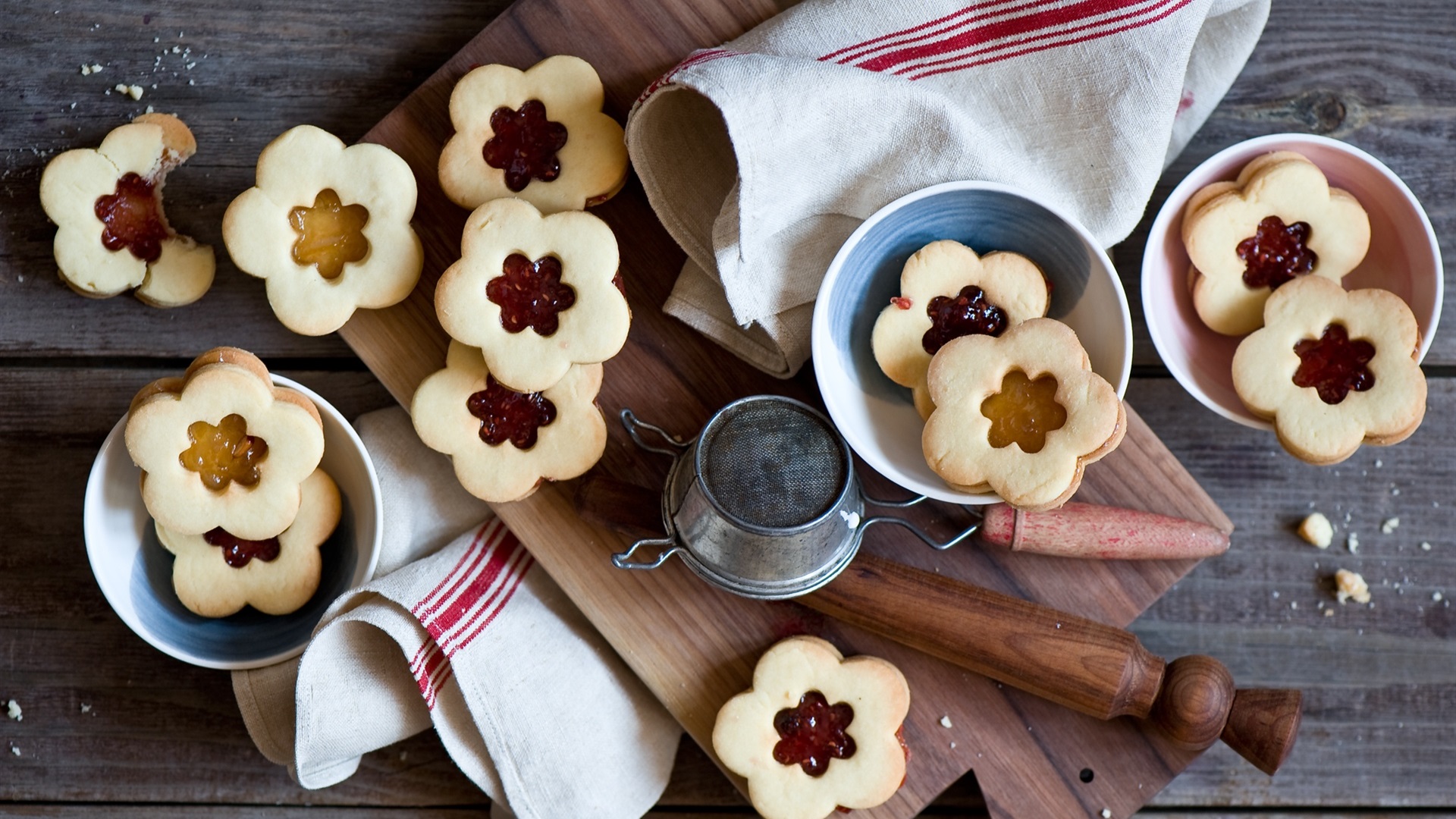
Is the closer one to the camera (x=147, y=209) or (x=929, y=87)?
(x=929, y=87)

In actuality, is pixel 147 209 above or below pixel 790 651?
above

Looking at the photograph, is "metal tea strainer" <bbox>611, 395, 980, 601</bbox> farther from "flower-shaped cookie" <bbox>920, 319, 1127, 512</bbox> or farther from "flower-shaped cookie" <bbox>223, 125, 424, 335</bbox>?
"flower-shaped cookie" <bbox>223, 125, 424, 335</bbox>

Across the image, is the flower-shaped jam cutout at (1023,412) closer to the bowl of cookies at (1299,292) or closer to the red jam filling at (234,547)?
the bowl of cookies at (1299,292)

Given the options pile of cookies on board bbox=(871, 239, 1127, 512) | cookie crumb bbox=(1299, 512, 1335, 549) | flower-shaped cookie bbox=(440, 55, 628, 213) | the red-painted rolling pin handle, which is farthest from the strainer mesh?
cookie crumb bbox=(1299, 512, 1335, 549)

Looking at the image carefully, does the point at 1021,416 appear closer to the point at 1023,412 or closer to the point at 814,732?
the point at 1023,412

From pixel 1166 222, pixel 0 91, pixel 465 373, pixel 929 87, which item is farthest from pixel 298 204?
pixel 1166 222

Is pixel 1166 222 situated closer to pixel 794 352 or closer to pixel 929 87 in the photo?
pixel 929 87

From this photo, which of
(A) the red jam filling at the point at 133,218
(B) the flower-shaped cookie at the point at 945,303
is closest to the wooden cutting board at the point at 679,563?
(B) the flower-shaped cookie at the point at 945,303

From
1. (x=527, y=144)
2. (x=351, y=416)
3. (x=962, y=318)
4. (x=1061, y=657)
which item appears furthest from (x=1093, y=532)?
(x=351, y=416)
